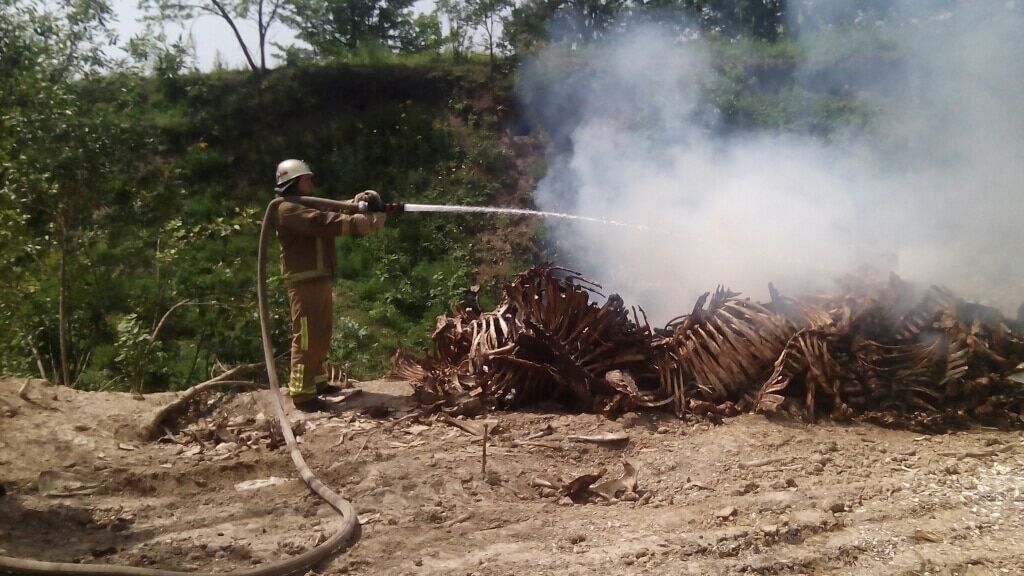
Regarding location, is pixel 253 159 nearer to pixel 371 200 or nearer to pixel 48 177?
pixel 48 177

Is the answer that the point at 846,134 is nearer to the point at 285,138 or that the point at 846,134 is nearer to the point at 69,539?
the point at 285,138

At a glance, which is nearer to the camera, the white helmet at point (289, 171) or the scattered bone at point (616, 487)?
the scattered bone at point (616, 487)

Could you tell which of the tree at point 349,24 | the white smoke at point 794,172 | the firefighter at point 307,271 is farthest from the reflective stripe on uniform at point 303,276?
the tree at point 349,24

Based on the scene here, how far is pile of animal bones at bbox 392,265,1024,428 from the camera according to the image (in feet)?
14.9

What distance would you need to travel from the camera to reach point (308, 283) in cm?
526

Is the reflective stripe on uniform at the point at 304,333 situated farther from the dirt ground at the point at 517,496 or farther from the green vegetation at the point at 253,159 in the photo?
the green vegetation at the point at 253,159

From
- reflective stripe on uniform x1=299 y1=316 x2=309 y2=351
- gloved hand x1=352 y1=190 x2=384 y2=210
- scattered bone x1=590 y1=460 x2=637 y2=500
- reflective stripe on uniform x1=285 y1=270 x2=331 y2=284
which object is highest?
gloved hand x1=352 y1=190 x2=384 y2=210

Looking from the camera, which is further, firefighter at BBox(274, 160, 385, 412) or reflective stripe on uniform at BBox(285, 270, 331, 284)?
reflective stripe on uniform at BBox(285, 270, 331, 284)

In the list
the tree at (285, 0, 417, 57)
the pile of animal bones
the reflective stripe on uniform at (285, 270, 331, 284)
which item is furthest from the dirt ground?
the tree at (285, 0, 417, 57)

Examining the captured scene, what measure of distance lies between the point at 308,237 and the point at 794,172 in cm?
577

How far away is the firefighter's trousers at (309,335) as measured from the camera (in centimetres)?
514

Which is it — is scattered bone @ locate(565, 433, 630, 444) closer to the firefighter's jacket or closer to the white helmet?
the firefighter's jacket

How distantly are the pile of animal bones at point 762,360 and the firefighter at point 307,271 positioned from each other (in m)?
0.80

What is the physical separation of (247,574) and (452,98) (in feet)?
41.7
